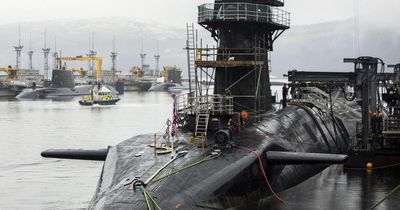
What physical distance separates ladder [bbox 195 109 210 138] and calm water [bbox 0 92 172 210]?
6.26 m

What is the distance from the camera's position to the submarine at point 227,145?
17188 millimetres

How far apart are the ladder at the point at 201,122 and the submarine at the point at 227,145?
0.04 meters

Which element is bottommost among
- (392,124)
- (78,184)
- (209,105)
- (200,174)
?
(78,184)

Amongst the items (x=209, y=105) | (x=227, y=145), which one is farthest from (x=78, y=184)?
(x=227, y=145)

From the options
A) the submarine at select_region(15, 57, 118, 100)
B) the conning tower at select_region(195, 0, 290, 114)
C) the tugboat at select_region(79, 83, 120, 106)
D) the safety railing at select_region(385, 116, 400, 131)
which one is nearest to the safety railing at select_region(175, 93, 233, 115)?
the conning tower at select_region(195, 0, 290, 114)

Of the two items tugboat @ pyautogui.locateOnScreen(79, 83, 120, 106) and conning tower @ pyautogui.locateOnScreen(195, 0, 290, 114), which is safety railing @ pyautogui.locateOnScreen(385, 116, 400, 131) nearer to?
conning tower @ pyautogui.locateOnScreen(195, 0, 290, 114)

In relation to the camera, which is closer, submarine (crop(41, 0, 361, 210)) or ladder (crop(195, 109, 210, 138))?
submarine (crop(41, 0, 361, 210))

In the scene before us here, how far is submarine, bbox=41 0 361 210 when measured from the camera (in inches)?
677

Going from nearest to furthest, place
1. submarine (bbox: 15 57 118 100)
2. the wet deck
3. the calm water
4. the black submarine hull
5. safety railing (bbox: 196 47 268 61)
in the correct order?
the black submarine hull < the wet deck < the calm water < safety railing (bbox: 196 47 268 61) < submarine (bbox: 15 57 118 100)

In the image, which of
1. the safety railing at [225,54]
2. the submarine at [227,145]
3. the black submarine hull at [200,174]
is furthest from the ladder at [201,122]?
the safety railing at [225,54]

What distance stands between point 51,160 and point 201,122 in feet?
58.4

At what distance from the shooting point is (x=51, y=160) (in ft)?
127

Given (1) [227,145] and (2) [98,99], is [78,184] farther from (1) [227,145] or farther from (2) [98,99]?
(2) [98,99]

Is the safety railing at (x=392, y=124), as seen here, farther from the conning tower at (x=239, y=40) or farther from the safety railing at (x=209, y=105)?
the safety railing at (x=209, y=105)
